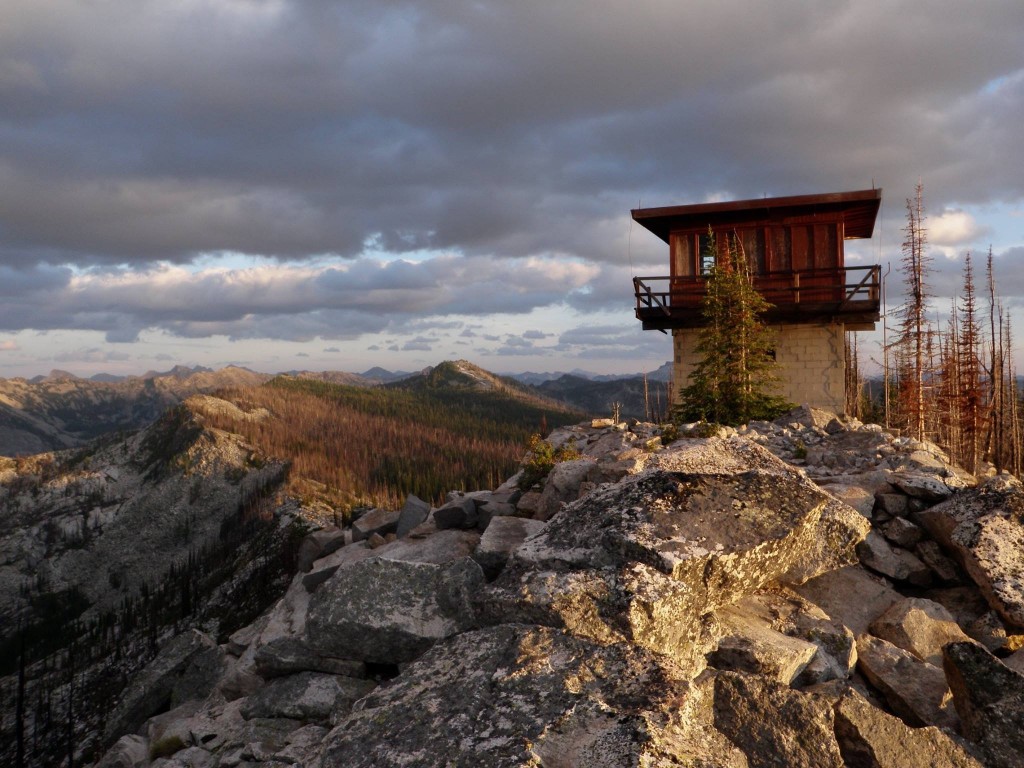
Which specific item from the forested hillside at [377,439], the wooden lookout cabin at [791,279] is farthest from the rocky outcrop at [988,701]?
the forested hillside at [377,439]

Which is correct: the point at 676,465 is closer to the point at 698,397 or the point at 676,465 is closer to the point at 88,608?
the point at 698,397

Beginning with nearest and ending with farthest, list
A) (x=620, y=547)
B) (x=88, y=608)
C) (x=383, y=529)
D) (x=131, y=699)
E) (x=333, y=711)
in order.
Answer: (x=620, y=547) < (x=333, y=711) < (x=131, y=699) < (x=383, y=529) < (x=88, y=608)

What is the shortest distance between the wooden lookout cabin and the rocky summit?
67.2 feet

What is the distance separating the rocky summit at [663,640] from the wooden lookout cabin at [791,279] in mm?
20479

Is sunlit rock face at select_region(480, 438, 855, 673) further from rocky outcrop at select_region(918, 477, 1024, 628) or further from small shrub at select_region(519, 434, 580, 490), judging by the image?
small shrub at select_region(519, 434, 580, 490)

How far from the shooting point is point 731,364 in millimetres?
24797

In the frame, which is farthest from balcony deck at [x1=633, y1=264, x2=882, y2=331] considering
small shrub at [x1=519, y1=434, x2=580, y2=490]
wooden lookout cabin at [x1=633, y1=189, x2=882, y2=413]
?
small shrub at [x1=519, y1=434, x2=580, y2=490]

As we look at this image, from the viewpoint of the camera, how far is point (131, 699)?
12.4 meters

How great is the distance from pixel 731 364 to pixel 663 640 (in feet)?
66.6

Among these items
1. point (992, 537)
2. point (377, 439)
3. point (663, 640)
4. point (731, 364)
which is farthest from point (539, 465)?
point (377, 439)

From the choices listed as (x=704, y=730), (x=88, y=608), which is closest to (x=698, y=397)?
(x=704, y=730)

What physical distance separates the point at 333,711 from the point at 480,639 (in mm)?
2448

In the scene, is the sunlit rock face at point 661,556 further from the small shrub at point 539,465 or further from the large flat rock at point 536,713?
the small shrub at point 539,465

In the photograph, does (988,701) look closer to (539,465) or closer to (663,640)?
(663,640)
